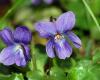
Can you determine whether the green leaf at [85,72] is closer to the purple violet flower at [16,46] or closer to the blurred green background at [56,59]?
the blurred green background at [56,59]

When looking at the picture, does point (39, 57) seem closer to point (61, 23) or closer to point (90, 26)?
point (61, 23)

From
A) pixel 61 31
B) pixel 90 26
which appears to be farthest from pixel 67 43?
pixel 90 26

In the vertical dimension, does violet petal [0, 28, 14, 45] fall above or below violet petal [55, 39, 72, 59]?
above

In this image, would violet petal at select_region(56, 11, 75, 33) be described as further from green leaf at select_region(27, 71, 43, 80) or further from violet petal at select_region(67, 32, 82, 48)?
green leaf at select_region(27, 71, 43, 80)

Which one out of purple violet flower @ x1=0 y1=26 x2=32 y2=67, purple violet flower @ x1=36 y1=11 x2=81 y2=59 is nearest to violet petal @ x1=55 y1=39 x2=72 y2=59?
purple violet flower @ x1=36 y1=11 x2=81 y2=59

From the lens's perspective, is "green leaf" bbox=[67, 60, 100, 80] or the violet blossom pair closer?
the violet blossom pair
